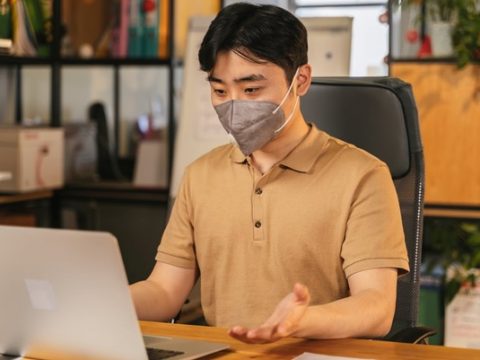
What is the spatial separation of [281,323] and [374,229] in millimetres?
448

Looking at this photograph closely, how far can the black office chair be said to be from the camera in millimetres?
2059

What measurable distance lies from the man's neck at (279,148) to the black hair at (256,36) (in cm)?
12

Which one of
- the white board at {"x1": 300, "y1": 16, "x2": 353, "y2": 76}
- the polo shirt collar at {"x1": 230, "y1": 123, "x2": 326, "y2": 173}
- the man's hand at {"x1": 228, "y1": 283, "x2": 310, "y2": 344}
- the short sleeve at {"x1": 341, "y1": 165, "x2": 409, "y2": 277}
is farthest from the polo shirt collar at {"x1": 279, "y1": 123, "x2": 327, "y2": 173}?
the white board at {"x1": 300, "y1": 16, "x2": 353, "y2": 76}

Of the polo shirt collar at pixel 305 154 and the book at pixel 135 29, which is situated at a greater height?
the book at pixel 135 29

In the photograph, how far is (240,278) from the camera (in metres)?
1.93

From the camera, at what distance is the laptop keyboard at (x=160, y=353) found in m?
1.48

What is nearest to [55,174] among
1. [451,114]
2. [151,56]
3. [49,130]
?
[49,130]

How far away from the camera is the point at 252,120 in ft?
6.14

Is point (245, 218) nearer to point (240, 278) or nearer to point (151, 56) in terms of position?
point (240, 278)

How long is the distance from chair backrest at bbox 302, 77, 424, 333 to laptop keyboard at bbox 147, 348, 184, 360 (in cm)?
69

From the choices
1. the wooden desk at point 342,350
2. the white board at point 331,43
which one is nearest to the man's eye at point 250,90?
the wooden desk at point 342,350

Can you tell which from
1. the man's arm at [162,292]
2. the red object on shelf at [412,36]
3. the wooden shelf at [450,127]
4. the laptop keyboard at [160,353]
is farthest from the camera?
the red object on shelf at [412,36]

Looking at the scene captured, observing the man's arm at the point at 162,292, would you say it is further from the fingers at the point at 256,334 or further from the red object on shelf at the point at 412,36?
the red object on shelf at the point at 412,36

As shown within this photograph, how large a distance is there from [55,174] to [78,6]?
0.79 metres
